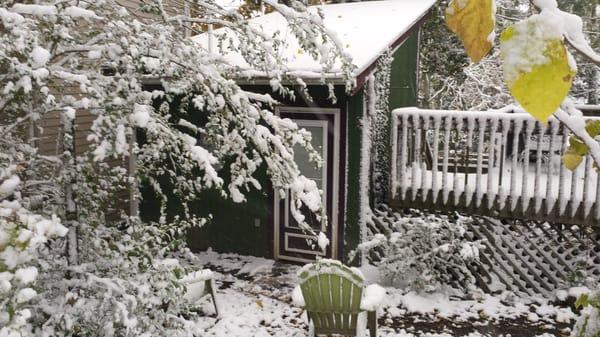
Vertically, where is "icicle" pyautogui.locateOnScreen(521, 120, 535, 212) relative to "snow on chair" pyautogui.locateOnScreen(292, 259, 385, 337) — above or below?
above

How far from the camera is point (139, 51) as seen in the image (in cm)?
372

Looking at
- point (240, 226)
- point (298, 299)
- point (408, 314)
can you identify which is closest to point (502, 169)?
point (408, 314)

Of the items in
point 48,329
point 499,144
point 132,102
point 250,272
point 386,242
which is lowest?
point 250,272

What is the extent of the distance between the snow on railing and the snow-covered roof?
4.25 feet

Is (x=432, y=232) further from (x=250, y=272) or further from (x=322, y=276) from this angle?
(x=250, y=272)

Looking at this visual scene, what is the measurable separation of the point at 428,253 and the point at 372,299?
198 centimetres

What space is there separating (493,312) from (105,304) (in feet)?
18.5

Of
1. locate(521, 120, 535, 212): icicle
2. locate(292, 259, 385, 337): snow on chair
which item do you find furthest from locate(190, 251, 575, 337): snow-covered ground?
locate(521, 120, 535, 212): icicle

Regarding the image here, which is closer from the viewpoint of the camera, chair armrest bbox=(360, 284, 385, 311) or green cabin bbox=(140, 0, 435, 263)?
chair armrest bbox=(360, 284, 385, 311)

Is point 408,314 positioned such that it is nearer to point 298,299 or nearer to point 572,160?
point 298,299

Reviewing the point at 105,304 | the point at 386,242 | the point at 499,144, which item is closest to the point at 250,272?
the point at 386,242

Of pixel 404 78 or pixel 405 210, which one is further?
pixel 404 78

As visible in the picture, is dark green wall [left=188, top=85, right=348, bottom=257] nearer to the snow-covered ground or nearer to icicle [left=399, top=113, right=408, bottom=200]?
the snow-covered ground

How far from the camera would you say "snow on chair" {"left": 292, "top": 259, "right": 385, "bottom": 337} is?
237 inches
